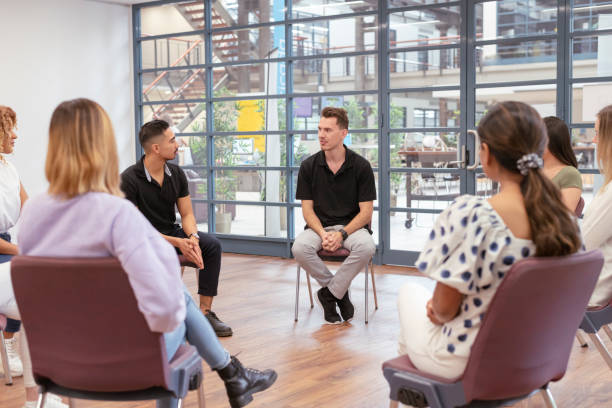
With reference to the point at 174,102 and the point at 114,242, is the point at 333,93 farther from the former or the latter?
the point at 114,242

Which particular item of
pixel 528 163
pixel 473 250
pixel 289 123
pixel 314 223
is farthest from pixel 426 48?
pixel 473 250

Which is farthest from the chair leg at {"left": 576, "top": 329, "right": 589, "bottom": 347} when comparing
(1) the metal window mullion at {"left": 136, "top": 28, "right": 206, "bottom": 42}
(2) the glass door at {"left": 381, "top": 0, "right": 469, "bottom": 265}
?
(1) the metal window mullion at {"left": 136, "top": 28, "right": 206, "bottom": 42}

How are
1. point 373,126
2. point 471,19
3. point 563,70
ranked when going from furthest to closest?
point 373,126
point 471,19
point 563,70

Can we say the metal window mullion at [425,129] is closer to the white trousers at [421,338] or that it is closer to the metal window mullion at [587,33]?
the metal window mullion at [587,33]

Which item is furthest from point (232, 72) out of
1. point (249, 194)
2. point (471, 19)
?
point (471, 19)

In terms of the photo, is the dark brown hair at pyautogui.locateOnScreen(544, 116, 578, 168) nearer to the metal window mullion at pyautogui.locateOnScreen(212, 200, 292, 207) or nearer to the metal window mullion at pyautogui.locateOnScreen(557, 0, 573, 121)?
the metal window mullion at pyautogui.locateOnScreen(557, 0, 573, 121)

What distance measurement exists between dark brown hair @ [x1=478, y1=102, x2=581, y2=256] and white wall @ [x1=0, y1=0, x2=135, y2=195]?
6531mm

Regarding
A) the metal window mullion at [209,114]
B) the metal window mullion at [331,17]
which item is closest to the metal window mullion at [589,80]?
the metal window mullion at [331,17]

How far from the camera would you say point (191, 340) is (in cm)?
236

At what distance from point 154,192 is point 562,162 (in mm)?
2349

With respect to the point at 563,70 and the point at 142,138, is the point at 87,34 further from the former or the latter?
the point at 563,70

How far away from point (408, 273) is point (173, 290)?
4.65 m

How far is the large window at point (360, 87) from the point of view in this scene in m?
5.98

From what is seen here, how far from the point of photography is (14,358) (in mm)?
3559
